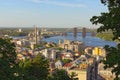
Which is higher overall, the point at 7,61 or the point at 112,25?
the point at 112,25

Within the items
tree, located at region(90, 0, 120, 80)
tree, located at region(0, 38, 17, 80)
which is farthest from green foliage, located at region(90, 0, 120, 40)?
tree, located at region(0, 38, 17, 80)

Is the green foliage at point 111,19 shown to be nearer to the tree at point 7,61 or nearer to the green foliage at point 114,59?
the green foliage at point 114,59

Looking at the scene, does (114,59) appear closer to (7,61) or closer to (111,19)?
(111,19)

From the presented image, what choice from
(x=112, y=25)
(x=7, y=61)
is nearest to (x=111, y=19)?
(x=112, y=25)

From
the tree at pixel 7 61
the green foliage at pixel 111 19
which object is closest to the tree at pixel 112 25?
the green foliage at pixel 111 19

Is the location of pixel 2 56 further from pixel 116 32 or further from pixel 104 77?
pixel 104 77

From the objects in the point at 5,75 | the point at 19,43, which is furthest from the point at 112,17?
the point at 19,43
